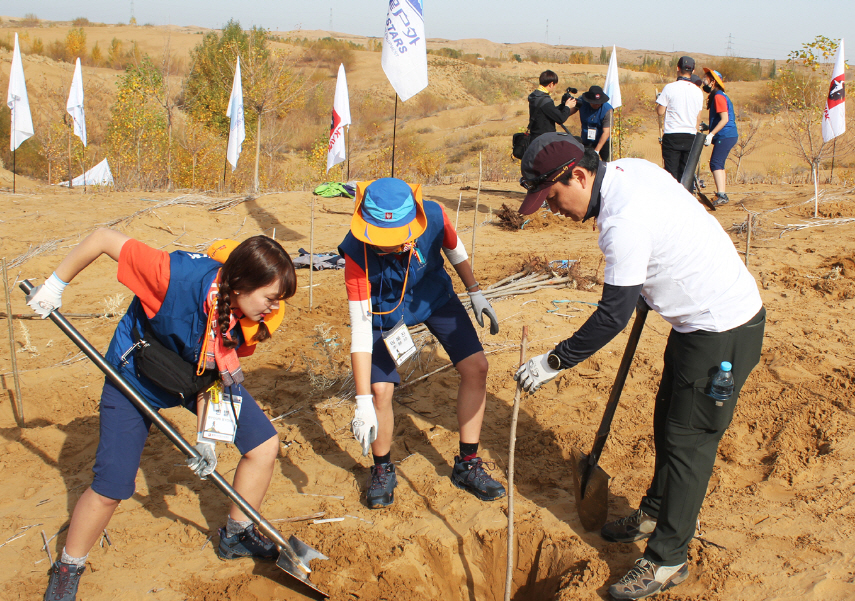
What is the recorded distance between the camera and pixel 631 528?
9.21 feet

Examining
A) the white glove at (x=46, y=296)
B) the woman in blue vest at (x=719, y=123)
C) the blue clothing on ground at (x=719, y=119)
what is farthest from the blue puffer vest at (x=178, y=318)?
the blue clothing on ground at (x=719, y=119)

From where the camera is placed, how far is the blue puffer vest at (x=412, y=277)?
2865 millimetres

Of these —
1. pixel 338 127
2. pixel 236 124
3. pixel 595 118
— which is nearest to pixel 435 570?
pixel 595 118

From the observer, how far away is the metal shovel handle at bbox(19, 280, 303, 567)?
239cm

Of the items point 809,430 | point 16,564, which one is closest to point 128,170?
point 16,564

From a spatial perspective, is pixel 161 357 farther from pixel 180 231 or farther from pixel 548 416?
pixel 180 231

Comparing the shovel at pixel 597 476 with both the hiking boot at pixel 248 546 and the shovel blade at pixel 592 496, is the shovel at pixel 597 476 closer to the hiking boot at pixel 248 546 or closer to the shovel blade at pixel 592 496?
the shovel blade at pixel 592 496

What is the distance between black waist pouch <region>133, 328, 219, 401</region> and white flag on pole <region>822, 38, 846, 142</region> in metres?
8.29

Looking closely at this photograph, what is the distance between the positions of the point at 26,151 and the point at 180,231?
1446 cm

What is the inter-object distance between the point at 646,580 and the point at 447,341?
1.38 meters

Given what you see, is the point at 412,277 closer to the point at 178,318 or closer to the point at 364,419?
the point at 364,419

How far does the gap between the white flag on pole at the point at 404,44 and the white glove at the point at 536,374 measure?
201 inches

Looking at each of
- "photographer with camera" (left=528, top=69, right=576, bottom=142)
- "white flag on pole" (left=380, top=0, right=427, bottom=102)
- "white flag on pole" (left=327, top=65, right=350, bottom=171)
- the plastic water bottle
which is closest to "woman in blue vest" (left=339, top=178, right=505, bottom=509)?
the plastic water bottle

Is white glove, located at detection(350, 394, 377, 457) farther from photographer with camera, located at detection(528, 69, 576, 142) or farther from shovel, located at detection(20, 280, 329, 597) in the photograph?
photographer with camera, located at detection(528, 69, 576, 142)
